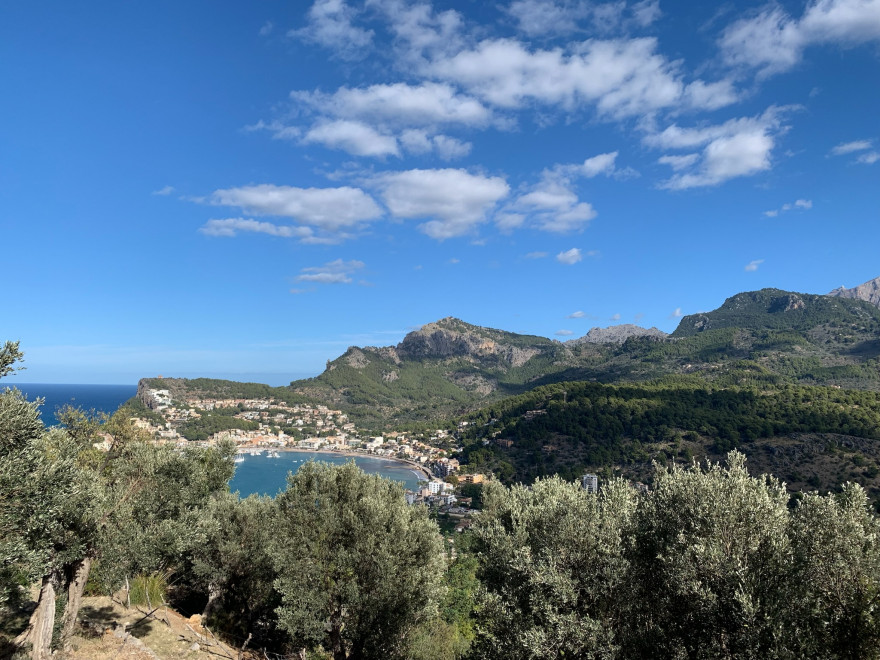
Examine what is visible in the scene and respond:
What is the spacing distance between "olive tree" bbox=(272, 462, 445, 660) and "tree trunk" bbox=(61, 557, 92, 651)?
5380 millimetres

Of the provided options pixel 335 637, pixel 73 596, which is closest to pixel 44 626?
pixel 73 596

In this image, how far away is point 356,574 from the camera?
14.4m

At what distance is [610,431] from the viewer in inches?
3912

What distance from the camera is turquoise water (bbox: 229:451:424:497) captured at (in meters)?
103

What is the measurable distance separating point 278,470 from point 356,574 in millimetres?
126058

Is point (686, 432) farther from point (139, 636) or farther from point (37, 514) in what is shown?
point (37, 514)

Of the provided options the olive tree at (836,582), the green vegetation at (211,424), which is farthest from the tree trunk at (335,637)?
the green vegetation at (211,424)

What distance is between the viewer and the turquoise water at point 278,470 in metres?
103

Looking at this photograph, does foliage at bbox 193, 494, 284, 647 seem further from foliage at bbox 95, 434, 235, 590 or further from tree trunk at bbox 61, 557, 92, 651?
tree trunk at bbox 61, 557, 92, 651

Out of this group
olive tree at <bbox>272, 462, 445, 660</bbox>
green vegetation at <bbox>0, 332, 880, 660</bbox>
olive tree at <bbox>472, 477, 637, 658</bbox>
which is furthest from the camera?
olive tree at <bbox>272, 462, 445, 660</bbox>

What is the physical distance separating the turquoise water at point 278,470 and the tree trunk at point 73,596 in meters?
82.9

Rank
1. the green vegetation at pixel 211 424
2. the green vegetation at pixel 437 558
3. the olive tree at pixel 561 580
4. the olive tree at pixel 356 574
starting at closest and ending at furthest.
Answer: the green vegetation at pixel 437 558 < the olive tree at pixel 561 580 < the olive tree at pixel 356 574 < the green vegetation at pixel 211 424

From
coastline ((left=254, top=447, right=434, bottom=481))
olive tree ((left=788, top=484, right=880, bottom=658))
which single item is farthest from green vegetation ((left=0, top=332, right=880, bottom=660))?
coastline ((left=254, top=447, right=434, bottom=481))

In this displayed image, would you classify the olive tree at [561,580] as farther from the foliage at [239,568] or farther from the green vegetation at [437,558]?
the foliage at [239,568]
